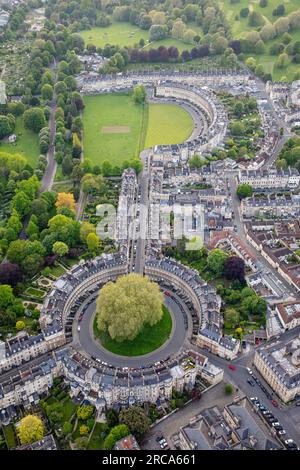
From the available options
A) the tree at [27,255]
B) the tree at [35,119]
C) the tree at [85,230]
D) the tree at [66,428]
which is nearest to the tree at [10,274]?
the tree at [27,255]

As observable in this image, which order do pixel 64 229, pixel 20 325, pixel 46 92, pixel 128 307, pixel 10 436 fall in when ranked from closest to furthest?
1. pixel 10 436
2. pixel 128 307
3. pixel 20 325
4. pixel 64 229
5. pixel 46 92

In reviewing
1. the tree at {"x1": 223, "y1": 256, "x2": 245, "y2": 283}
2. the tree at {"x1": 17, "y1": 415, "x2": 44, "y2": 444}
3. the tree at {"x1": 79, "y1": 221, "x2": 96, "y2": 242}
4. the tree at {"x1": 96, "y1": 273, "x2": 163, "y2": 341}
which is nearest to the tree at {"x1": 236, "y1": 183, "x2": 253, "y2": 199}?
the tree at {"x1": 223, "y1": 256, "x2": 245, "y2": 283}

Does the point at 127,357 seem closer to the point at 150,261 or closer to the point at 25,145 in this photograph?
the point at 150,261

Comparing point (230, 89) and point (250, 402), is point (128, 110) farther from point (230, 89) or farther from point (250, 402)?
point (250, 402)

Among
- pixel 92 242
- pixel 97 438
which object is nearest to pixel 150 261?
pixel 92 242

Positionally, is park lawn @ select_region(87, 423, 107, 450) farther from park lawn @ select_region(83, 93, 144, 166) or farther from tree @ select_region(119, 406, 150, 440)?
park lawn @ select_region(83, 93, 144, 166)

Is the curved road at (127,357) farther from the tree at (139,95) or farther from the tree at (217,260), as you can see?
the tree at (139,95)
